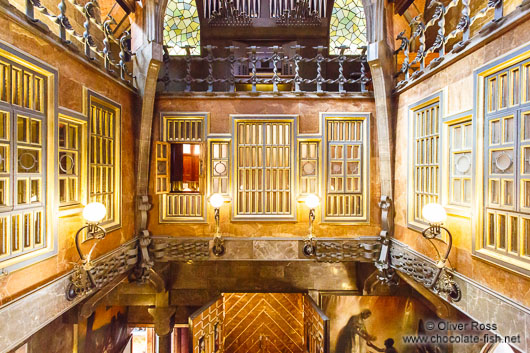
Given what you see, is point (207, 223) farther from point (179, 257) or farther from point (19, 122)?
point (19, 122)

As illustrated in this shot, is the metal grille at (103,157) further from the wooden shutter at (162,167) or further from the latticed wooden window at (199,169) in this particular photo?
the latticed wooden window at (199,169)

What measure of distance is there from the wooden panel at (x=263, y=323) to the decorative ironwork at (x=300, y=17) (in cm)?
759

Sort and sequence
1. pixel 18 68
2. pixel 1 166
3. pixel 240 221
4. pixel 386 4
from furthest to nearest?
1. pixel 240 221
2. pixel 386 4
3. pixel 18 68
4. pixel 1 166

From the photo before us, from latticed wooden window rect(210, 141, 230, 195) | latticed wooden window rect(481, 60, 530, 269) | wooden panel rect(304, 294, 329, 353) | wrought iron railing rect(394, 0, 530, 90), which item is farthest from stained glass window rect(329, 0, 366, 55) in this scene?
wooden panel rect(304, 294, 329, 353)

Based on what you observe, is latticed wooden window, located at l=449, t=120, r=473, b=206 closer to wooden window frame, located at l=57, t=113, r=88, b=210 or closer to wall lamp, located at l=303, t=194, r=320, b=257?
wall lamp, located at l=303, t=194, r=320, b=257

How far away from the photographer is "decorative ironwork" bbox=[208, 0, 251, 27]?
6852mm

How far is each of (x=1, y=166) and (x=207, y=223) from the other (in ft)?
10.3

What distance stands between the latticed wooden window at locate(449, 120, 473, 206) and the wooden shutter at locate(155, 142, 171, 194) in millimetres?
4738

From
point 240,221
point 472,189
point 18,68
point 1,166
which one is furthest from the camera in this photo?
point 240,221

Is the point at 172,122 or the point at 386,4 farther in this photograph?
the point at 172,122

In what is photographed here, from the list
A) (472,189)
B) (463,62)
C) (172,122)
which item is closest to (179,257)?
(172,122)

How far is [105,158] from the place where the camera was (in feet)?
13.5

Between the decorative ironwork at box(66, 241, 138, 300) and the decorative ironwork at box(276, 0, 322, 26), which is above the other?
the decorative ironwork at box(276, 0, 322, 26)

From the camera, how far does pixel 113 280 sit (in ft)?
13.9
